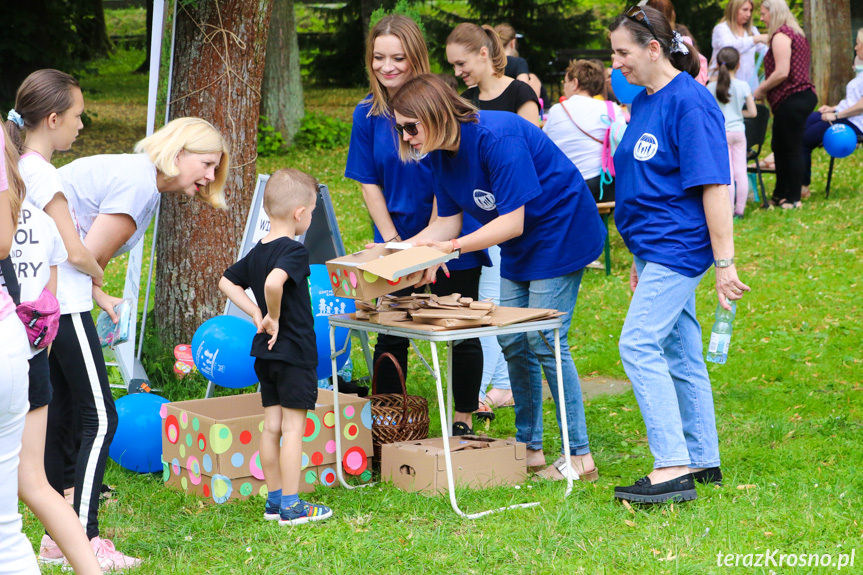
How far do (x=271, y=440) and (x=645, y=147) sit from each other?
6.03 ft

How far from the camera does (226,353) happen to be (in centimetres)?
433

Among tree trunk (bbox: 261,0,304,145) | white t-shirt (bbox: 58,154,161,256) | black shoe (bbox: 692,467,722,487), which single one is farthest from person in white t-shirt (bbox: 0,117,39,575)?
tree trunk (bbox: 261,0,304,145)

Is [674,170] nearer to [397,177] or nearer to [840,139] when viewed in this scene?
[397,177]

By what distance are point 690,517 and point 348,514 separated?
1.32m

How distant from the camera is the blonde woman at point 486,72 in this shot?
16.3 ft

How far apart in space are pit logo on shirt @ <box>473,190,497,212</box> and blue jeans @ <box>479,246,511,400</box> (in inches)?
57.6

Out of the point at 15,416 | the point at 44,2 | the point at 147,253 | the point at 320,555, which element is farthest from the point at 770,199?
the point at 44,2

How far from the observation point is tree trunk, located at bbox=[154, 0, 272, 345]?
17.5 feet

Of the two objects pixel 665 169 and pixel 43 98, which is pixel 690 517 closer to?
pixel 665 169

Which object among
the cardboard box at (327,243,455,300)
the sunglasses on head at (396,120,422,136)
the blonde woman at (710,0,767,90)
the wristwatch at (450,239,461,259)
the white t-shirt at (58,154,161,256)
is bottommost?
the cardboard box at (327,243,455,300)

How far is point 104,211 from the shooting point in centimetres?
346

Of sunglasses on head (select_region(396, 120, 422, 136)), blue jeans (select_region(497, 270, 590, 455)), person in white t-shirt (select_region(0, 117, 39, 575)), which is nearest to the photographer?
person in white t-shirt (select_region(0, 117, 39, 575))

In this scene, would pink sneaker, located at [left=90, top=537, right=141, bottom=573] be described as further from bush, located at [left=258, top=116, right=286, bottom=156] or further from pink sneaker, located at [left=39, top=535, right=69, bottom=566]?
bush, located at [left=258, top=116, right=286, bottom=156]

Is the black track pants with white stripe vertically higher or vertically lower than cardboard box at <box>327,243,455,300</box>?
lower
